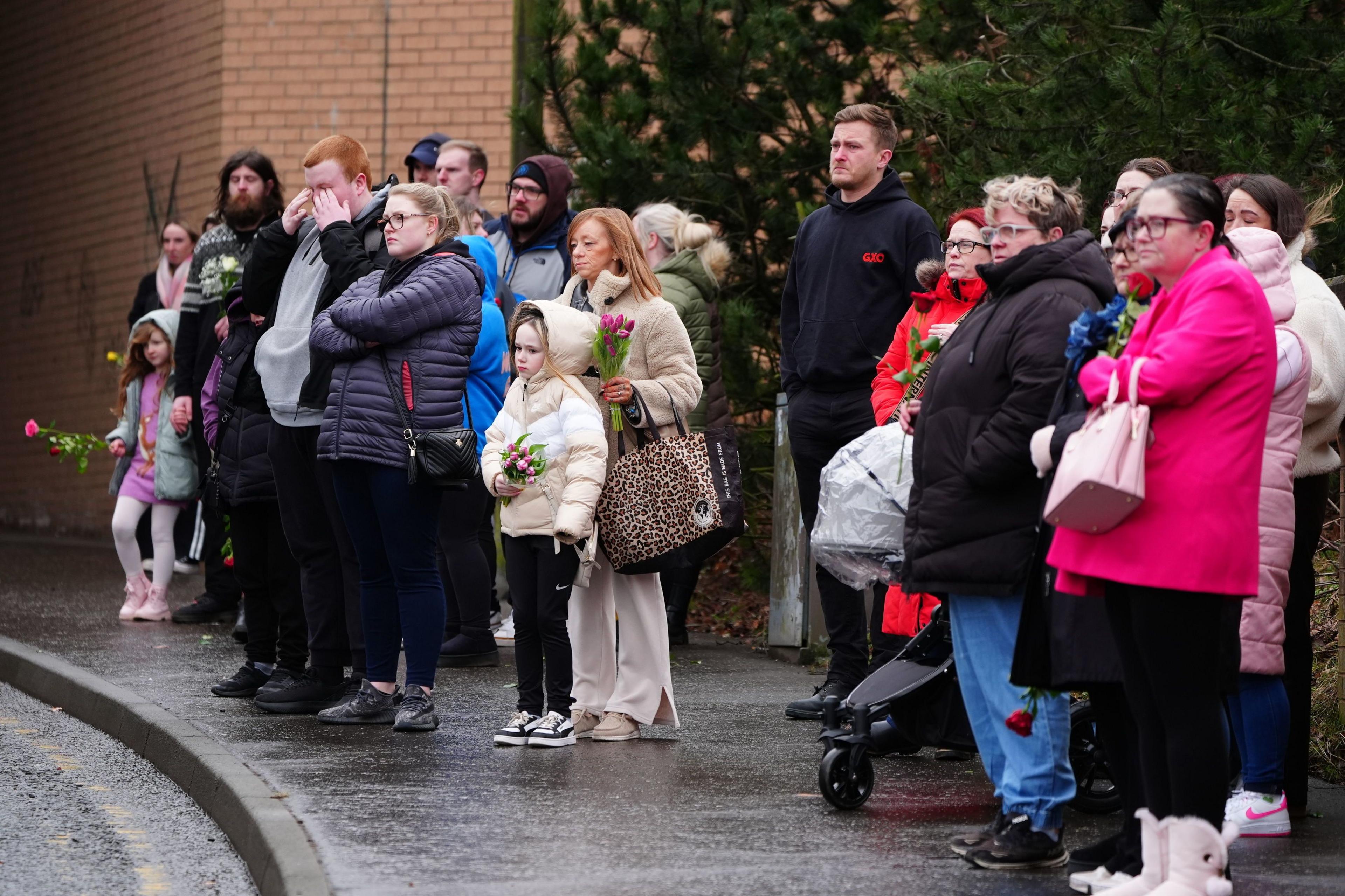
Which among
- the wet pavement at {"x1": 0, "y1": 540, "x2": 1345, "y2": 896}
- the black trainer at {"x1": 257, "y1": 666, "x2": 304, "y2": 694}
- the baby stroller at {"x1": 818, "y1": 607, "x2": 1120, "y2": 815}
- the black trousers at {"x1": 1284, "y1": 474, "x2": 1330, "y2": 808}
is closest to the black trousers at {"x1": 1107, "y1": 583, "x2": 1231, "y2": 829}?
the wet pavement at {"x1": 0, "y1": 540, "x2": 1345, "y2": 896}

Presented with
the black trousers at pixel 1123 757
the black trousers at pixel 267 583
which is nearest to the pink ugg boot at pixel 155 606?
the black trousers at pixel 267 583

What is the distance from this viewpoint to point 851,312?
24.0 feet

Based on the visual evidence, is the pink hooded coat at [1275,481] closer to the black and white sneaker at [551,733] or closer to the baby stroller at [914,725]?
the baby stroller at [914,725]

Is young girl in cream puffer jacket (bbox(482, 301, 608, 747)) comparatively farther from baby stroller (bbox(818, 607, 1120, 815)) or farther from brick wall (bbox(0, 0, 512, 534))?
brick wall (bbox(0, 0, 512, 534))

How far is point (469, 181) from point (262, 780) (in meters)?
4.59

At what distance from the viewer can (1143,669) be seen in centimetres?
425

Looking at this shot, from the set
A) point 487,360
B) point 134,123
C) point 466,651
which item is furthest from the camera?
point 134,123

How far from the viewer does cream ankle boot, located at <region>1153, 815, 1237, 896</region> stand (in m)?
4.12

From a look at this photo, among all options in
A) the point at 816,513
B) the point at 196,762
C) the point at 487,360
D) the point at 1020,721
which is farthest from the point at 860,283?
the point at 196,762

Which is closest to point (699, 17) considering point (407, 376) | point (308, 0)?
point (407, 376)

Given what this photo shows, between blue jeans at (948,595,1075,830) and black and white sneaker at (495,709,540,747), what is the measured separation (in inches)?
A: 79.7

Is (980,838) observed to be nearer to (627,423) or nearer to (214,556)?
(627,423)

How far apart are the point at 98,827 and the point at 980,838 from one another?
9.31 ft

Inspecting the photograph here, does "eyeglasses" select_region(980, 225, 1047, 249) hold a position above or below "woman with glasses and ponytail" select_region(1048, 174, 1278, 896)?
above
